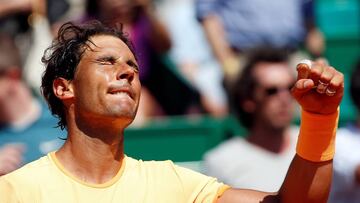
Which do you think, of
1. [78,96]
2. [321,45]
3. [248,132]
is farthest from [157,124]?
[78,96]

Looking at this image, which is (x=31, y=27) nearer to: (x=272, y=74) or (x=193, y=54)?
(x=193, y=54)

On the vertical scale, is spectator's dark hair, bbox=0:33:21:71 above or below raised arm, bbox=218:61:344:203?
above

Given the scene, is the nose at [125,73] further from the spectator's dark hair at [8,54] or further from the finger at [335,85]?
the spectator's dark hair at [8,54]

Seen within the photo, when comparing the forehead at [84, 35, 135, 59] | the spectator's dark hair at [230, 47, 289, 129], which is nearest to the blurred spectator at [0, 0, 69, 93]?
the spectator's dark hair at [230, 47, 289, 129]

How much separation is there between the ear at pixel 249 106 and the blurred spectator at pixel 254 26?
0.83 metres

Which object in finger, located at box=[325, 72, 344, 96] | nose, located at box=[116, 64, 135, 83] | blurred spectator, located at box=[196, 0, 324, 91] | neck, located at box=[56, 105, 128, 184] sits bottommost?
neck, located at box=[56, 105, 128, 184]

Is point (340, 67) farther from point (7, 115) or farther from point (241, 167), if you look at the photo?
point (7, 115)

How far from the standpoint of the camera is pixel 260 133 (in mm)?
5270

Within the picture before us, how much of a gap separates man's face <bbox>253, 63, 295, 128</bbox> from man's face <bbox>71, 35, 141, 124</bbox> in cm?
219

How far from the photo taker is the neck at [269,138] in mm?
5254

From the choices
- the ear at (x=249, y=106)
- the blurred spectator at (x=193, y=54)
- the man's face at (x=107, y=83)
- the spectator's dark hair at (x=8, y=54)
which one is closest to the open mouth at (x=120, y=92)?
the man's face at (x=107, y=83)

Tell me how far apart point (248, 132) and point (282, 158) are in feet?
1.11

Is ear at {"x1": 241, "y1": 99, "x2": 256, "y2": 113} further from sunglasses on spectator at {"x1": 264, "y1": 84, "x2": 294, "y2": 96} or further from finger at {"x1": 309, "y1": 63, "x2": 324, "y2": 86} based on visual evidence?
finger at {"x1": 309, "y1": 63, "x2": 324, "y2": 86}

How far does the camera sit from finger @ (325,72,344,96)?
9.29ft
